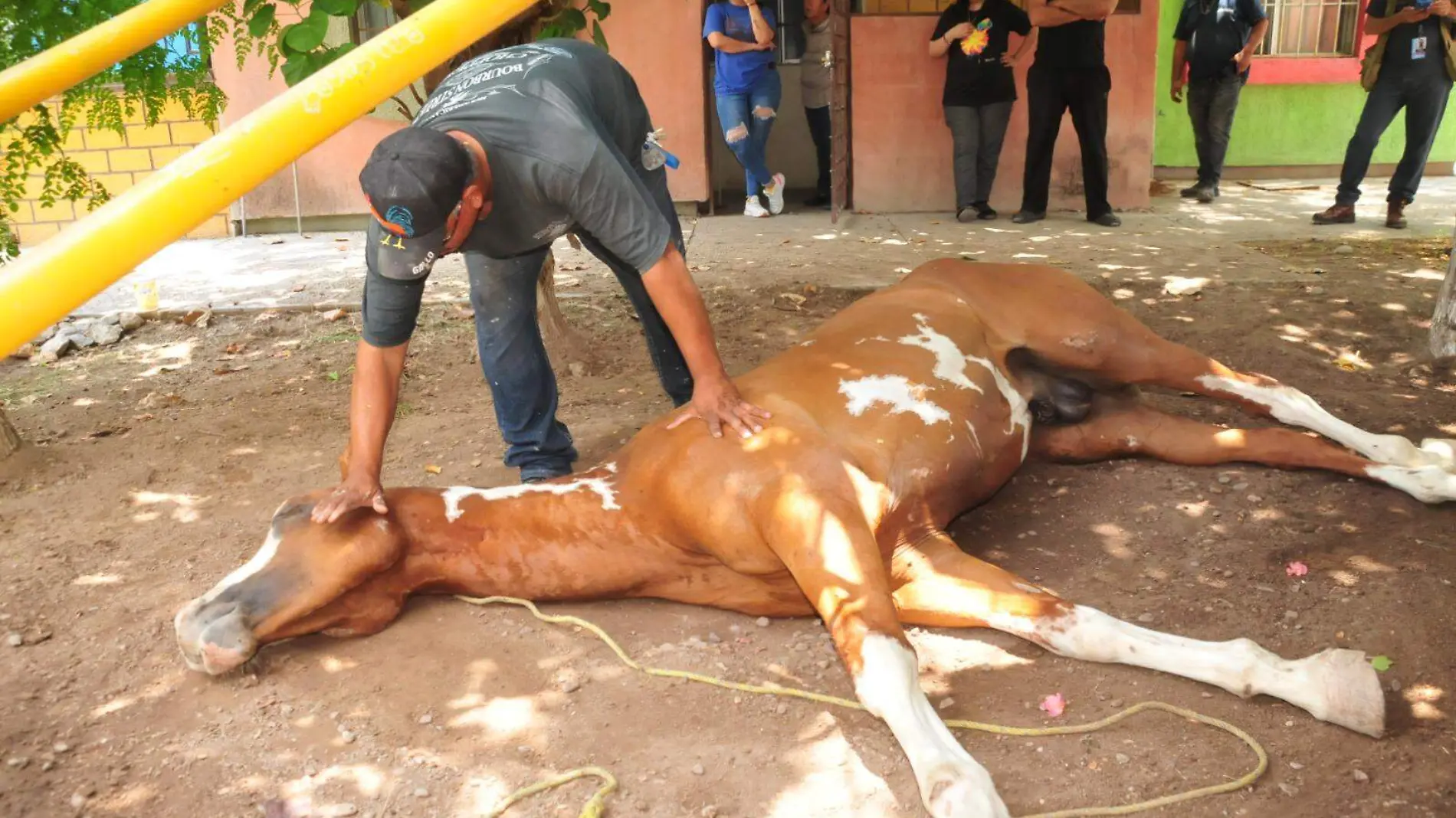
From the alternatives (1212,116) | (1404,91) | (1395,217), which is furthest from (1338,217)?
(1212,116)

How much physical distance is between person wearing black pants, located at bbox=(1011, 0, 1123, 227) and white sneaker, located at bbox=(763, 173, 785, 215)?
2030 millimetres

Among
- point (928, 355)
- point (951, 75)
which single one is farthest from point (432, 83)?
point (951, 75)

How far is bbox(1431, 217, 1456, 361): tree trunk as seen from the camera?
4.57 m

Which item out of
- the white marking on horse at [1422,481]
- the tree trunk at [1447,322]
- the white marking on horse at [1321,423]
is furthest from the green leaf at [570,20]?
the tree trunk at [1447,322]

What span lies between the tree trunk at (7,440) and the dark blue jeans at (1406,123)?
328 inches

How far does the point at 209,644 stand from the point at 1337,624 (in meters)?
2.80

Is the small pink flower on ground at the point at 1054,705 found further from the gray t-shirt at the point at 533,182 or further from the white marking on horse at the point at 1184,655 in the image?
the gray t-shirt at the point at 533,182

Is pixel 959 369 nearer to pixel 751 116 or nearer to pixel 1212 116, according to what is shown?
pixel 751 116

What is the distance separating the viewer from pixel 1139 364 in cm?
379

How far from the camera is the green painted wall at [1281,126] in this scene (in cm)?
1045

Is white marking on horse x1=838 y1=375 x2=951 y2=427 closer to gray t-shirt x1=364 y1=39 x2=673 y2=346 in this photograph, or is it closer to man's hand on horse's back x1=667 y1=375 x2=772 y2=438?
man's hand on horse's back x1=667 y1=375 x2=772 y2=438

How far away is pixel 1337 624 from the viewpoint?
9.10 feet

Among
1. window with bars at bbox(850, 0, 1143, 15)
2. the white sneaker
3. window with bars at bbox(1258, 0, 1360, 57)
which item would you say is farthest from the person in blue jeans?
window with bars at bbox(1258, 0, 1360, 57)

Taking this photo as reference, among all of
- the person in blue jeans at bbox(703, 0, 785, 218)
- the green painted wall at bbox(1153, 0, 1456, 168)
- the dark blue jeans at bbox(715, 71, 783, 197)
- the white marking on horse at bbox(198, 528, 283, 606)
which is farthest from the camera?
the green painted wall at bbox(1153, 0, 1456, 168)
